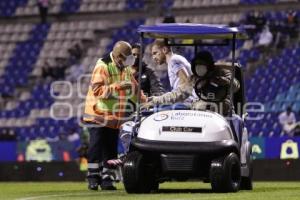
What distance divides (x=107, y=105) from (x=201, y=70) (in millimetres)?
1714

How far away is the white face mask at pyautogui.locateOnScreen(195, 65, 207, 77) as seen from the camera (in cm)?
1410

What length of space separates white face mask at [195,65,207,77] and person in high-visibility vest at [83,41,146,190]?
1286 mm

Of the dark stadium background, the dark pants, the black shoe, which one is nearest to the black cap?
the dark pants

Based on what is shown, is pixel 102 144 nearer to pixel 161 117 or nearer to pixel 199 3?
pixel 161 117

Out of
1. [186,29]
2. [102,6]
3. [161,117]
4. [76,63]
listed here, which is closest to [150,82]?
[186,29]

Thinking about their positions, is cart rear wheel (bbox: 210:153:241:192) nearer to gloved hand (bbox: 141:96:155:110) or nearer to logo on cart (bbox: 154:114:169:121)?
logo on cart (bbox: 154:114:169:121)

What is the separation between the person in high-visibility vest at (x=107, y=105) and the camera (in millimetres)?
15086

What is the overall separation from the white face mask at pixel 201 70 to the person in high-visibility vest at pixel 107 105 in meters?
1.29

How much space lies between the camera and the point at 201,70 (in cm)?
1410

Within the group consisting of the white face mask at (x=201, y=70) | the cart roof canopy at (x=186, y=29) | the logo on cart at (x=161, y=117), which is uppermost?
the cart roof canopy at (x=186, y=29)

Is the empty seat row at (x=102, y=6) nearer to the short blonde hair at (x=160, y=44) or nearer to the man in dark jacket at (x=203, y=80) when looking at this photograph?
the short blonde hair at (x=160, y=44)

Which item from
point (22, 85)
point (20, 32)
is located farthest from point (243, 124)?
point (20, 32)

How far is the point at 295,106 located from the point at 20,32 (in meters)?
12.5

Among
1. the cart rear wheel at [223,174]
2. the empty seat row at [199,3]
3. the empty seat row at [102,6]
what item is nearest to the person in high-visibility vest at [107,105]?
the cart rear wheel at [223,174]
